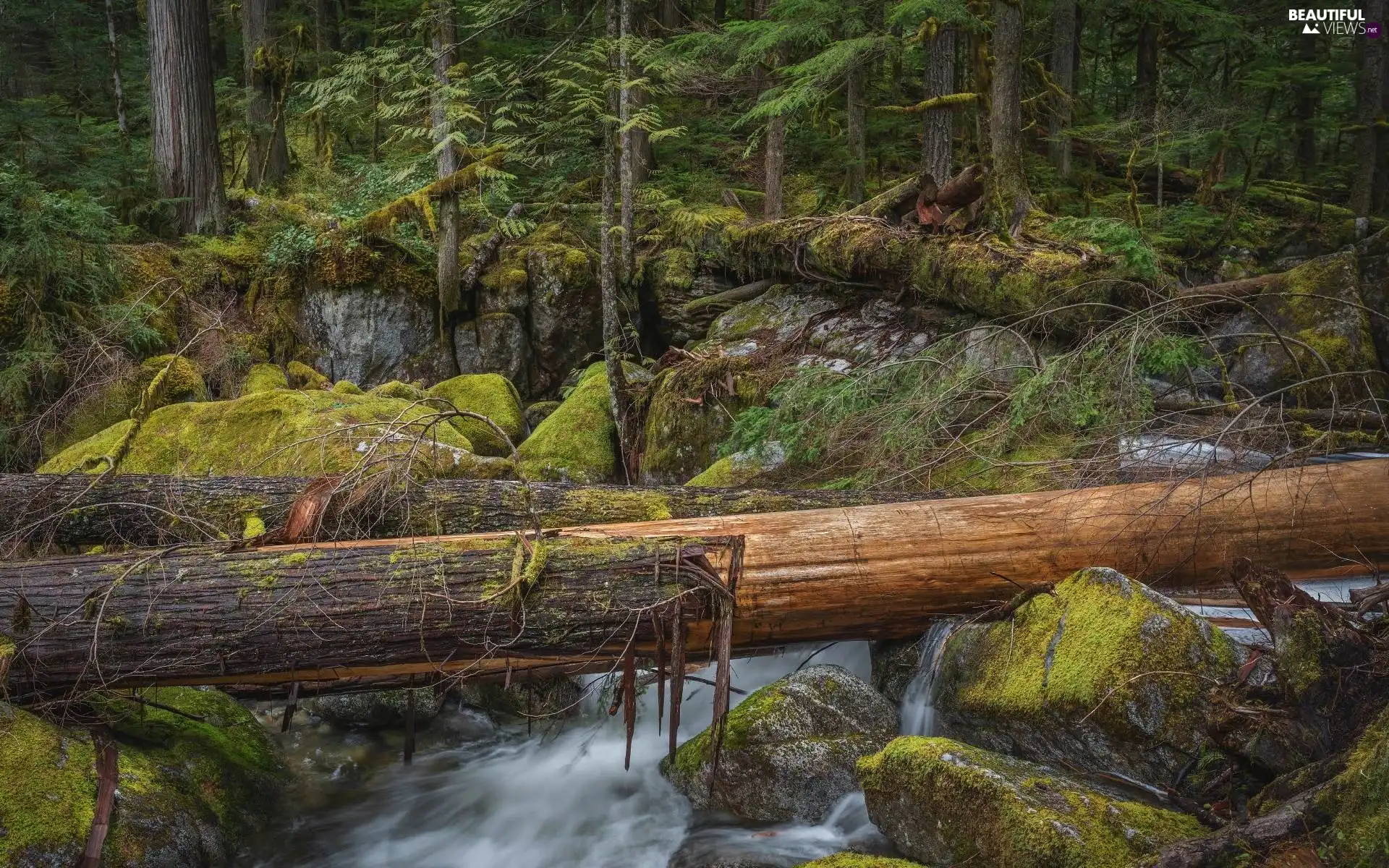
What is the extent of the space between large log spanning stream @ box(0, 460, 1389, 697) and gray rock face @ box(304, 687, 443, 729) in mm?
1901

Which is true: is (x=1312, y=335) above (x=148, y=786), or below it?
above

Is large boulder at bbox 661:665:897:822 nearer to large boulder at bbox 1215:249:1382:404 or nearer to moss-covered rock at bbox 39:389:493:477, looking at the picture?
moss-covered rock at bbox 39:389:493:477

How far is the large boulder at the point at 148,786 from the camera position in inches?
153

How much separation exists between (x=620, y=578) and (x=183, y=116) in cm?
1401

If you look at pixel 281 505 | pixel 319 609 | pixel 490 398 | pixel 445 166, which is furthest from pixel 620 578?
pixel 445 166

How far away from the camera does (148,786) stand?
441 centimetres

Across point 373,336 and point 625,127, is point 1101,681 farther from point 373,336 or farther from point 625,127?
point 373,336

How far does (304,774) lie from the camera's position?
19.1 feet

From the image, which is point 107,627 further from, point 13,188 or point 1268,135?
point 1268,135

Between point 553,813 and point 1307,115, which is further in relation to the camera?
point 1307,115

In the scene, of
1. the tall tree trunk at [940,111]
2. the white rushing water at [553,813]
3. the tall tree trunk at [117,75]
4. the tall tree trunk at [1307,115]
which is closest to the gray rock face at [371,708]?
the white rushing water at [553,813]

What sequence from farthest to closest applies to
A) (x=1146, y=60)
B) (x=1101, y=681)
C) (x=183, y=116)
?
(x=1146, y=60)
(x=183, y=116)
(x=1101, y=681)

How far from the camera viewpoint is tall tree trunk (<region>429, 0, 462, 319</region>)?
12055mm

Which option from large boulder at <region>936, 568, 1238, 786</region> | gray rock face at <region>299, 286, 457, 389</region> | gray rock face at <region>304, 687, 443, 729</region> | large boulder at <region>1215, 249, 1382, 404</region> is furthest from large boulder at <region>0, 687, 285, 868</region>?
large boulder at <region>1215, 249, 1382, 404</region>
